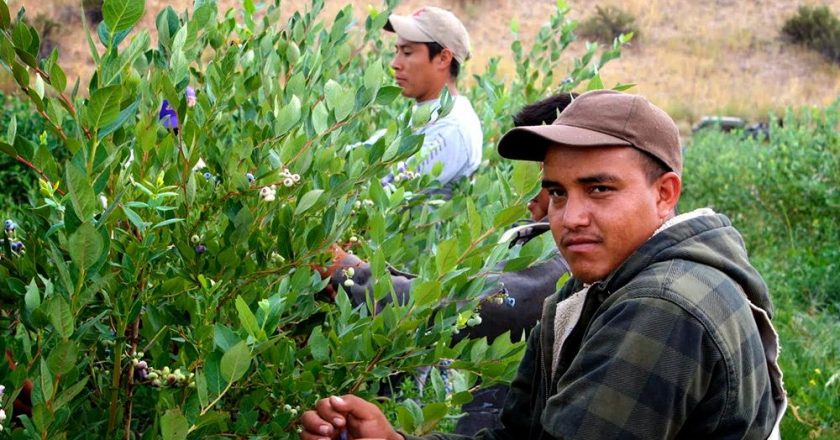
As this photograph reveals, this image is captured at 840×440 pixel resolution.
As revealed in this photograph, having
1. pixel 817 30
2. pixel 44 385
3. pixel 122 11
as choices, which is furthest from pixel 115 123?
pixel 817 30

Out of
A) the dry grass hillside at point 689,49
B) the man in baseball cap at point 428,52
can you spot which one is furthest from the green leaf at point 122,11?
the dry grass hillside at point 689,49

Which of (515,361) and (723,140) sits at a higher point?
(515,361)

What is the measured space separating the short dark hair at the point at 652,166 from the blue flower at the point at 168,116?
0.93m

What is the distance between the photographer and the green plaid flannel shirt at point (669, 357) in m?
1.70

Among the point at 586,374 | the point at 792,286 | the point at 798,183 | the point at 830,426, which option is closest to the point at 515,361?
the point at 586,374

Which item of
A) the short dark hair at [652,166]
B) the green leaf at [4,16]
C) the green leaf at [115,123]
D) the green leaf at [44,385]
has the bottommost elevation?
the green leaf at [44,385]

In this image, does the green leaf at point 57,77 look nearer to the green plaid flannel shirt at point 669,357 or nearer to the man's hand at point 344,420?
the man's hand at point 344,420

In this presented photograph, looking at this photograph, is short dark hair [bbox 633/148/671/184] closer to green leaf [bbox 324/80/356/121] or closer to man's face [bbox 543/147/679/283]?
man's face [bbox 543/147/679/283]

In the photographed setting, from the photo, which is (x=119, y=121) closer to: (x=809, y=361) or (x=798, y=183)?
(x=809, y=361)

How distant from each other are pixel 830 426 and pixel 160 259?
13.4ft

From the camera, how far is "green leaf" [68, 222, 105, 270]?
147 centimetres

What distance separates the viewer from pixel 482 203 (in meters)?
2.82

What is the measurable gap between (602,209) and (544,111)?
1108mm

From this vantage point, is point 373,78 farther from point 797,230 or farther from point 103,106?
point 797,230
